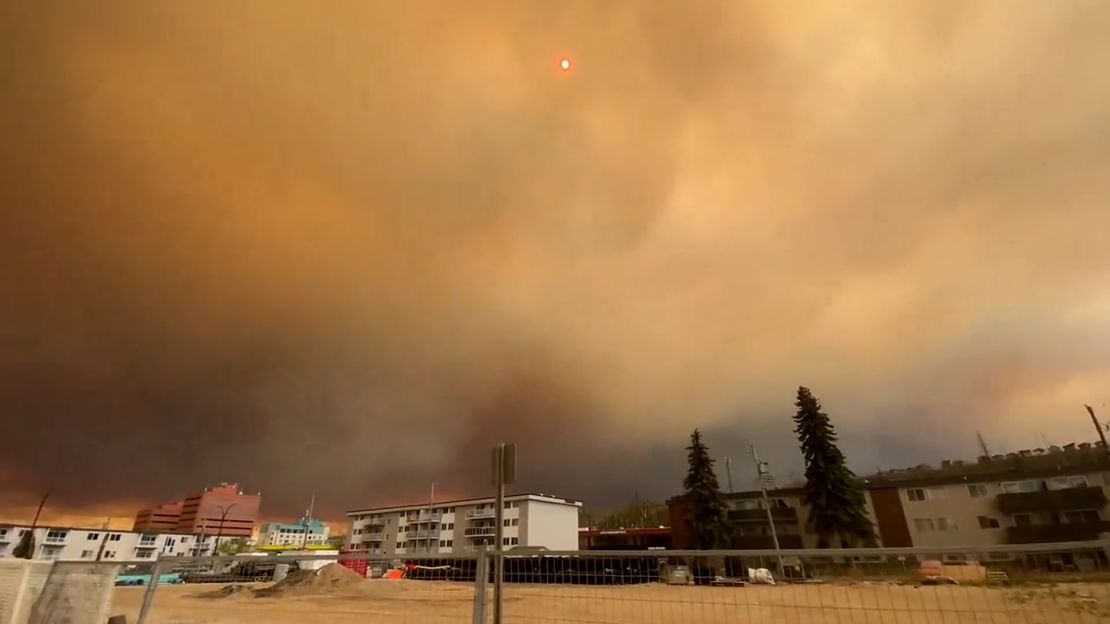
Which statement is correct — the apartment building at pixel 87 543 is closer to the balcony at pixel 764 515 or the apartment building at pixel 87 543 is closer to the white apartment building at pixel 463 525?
the white apartment building at pixel 463 525

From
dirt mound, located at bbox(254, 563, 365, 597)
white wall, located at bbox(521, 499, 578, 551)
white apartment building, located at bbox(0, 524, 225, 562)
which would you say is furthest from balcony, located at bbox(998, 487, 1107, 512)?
white apartment building, located at bbox(0, 524, 225, 562)

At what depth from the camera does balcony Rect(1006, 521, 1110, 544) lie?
118ft

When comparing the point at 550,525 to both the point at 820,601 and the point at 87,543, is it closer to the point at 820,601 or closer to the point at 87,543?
the point at 820,601

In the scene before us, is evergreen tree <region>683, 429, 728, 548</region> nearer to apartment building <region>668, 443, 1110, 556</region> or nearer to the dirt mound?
apartment building <region>668, 443, 1110, 556</region>

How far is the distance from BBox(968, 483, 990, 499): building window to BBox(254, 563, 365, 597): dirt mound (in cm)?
4734

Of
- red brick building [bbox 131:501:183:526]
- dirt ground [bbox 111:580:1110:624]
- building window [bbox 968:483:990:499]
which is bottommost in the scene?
dirt ground [bbox 111:580:1110:624]

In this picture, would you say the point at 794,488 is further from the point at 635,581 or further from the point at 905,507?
the point at 635,581

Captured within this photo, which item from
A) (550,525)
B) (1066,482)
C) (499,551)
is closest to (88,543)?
(550,525)

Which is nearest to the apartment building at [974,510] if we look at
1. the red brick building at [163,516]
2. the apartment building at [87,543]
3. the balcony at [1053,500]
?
the balcony at [1053,500]

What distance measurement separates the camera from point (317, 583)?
25891 millimetres

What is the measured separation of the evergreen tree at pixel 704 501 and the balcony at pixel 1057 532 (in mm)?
21655

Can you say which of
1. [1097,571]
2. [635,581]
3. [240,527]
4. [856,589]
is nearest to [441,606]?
[635,581]

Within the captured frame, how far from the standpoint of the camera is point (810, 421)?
4009cm

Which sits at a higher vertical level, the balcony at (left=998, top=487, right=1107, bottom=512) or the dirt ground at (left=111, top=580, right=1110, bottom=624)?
the balcony at (left=998, top=487, right=1107, bottom=512)
